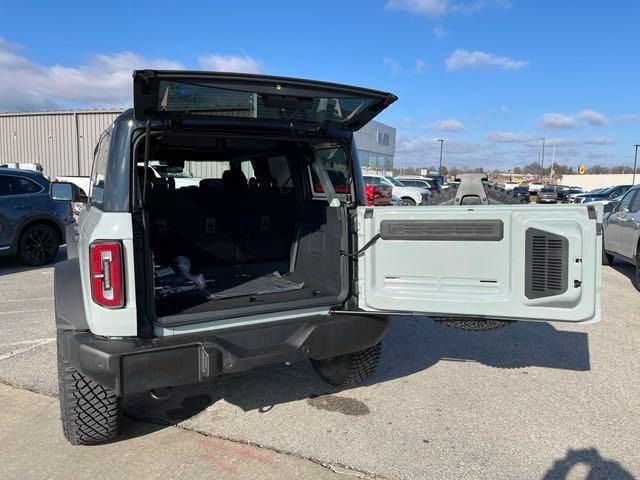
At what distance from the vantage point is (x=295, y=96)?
293 cm

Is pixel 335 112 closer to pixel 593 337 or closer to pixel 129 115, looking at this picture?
pixel 129 115

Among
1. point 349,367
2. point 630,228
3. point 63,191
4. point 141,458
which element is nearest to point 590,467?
point 349,367

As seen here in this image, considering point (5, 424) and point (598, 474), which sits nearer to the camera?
point (598, 474)

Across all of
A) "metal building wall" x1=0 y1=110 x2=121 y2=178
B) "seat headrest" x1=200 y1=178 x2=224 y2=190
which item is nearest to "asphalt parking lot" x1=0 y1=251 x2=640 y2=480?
"seat headrest" x1=200 y1=178 x2=224 y2=190

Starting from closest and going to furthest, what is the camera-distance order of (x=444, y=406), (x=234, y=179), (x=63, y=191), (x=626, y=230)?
(x=444, y=406) → (x=63, y=191) → (x=234, y=179) → (x=626, y=230)

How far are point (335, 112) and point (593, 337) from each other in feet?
12.1

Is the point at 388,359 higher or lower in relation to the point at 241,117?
lower

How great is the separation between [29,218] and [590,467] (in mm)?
8906

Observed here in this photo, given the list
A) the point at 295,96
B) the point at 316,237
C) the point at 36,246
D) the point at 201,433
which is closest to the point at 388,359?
the point at 316,237

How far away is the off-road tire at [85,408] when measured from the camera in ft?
9.49

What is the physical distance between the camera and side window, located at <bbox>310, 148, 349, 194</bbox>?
3617 mm

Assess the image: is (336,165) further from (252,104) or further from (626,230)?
(626,230)

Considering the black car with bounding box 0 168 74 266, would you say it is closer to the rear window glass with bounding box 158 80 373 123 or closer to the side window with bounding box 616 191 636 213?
the rear window glass with bounding box 158 80 373 123

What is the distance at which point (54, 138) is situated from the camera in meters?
26.4
